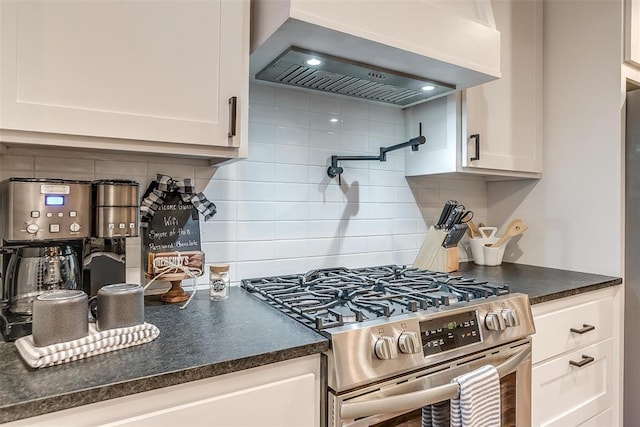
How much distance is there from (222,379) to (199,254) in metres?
0.58

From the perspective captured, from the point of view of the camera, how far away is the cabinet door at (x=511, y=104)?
5.78ft

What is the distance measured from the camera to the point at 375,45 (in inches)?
49.3

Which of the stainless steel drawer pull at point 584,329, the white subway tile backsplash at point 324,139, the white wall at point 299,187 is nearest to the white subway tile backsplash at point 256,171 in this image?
the white wall at point 299,187

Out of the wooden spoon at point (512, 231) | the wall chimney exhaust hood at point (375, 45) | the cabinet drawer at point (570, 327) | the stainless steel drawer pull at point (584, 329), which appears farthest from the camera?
the wooden spoon at point (512, 231)

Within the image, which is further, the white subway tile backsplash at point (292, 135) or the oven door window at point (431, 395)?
the white subway tile backsplash at point (292, 135)

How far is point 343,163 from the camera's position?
1787 mm

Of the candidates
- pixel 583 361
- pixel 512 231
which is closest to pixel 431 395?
pixel 583 361

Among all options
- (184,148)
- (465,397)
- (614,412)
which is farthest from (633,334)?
(184,148)

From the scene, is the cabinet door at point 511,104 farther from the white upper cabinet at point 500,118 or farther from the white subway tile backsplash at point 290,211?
the white subway tile backsplash at point 290,211

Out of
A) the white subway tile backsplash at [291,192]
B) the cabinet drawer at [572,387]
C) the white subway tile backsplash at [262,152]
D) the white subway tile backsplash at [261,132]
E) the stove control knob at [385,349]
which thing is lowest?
the cabinet drawer at [572,387]

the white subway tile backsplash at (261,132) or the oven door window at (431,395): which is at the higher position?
the white subway tile backsplash at (261,132)

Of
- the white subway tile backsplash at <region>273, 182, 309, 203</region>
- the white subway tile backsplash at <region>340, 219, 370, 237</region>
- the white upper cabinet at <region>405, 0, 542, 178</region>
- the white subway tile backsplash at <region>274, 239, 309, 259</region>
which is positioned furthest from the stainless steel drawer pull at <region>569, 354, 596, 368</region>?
the white subway tile backsplash at <region>273, 182, 309, 203</region>

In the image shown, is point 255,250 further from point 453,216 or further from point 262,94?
point 453,216

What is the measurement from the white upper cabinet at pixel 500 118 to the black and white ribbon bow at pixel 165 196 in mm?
1028
